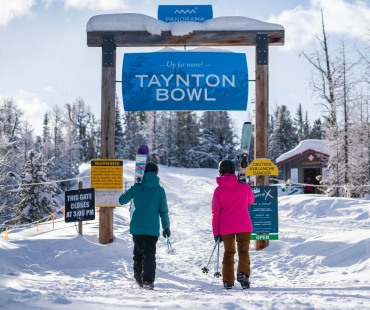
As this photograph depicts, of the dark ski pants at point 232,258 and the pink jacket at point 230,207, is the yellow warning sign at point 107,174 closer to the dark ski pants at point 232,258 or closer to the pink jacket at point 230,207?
the pink jacket at point 230,207

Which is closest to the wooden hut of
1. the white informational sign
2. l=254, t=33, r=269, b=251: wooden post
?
the white informational sign

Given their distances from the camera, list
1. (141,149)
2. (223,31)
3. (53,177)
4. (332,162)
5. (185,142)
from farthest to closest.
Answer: (185,142) < (53,177) < (332,162) < (223,31) < (141,149)

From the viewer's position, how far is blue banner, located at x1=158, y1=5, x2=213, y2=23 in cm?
952

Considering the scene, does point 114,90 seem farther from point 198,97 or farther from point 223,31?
point 223,31

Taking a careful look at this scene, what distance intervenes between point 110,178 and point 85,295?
4930 mm

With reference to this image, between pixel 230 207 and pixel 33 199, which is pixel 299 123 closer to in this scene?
pixel 33 199

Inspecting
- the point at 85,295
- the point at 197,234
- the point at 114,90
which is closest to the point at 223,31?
the point at 114,90

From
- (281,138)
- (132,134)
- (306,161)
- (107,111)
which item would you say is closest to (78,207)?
(107,111)

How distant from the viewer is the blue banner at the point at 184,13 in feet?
31.2

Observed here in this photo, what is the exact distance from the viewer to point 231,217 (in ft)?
19.2

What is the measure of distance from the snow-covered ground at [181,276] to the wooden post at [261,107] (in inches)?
57.5

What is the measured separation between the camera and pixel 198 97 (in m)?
9.43

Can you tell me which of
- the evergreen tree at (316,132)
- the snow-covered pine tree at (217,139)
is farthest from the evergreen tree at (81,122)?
the evergreen tree at (316,132)

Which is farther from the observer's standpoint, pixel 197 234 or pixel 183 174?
pixel 183 174
